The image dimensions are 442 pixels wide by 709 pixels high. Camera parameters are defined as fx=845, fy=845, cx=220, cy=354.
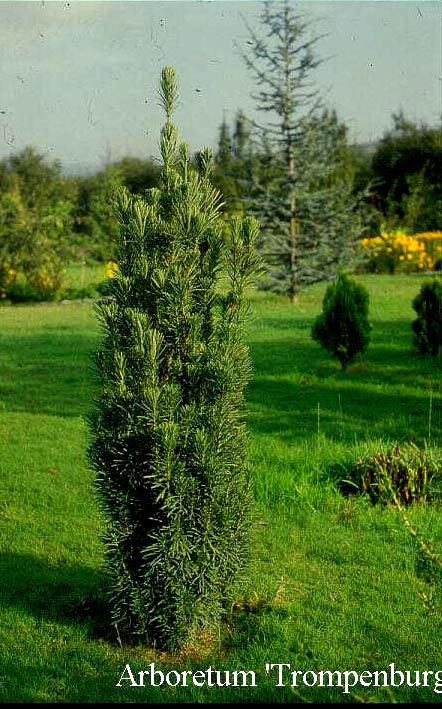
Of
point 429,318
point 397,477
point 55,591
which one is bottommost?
point 55,591

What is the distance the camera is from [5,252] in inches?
792

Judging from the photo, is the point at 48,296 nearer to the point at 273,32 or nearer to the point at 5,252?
the point at 5,252

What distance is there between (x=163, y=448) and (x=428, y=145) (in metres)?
30.5

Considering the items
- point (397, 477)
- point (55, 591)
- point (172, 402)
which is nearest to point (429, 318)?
point (397, 477)

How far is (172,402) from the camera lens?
3.51 meters

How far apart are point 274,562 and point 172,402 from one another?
1621 mm

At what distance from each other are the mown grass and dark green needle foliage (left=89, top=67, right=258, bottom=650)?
0.99 feet

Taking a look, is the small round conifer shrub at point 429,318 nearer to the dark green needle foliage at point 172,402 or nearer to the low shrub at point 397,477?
the low shrub at point 397,477

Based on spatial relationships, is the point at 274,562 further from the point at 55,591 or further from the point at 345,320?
the point at 345,320

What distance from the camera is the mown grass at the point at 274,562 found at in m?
3.55

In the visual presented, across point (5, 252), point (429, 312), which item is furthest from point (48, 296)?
point (429, 312)

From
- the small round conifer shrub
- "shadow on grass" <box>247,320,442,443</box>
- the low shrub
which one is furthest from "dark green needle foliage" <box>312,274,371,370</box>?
the low shrub

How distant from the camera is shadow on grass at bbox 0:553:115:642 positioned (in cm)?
407

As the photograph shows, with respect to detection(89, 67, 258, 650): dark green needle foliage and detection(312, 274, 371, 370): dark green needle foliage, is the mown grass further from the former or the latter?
detection(312, 274, 371, 370): dark green needle foliage
